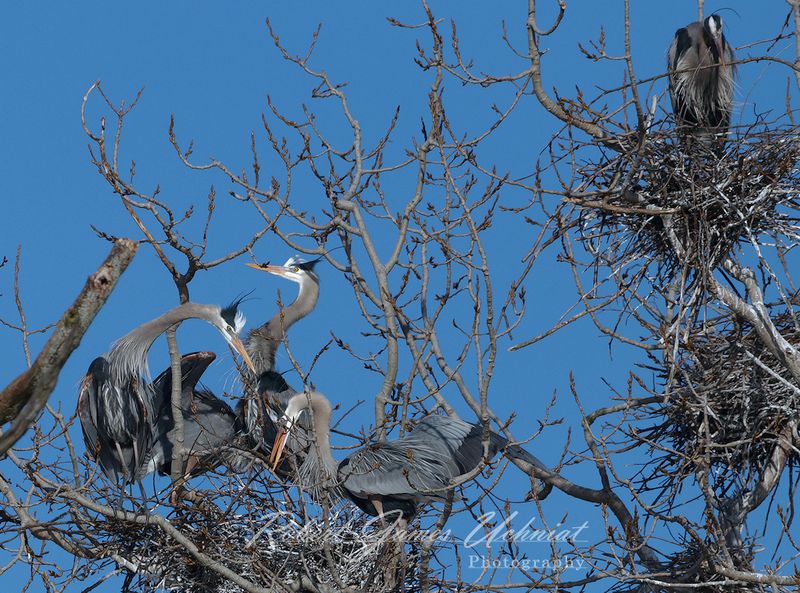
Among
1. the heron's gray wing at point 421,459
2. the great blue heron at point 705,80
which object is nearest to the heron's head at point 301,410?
the heron's gray wing at point 421,459

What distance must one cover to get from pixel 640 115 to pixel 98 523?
3045 mm

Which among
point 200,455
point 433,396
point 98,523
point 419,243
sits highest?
point 419,243

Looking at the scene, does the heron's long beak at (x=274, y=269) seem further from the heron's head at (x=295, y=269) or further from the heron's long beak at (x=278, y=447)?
the heron's long beak at (x=278, y=447)

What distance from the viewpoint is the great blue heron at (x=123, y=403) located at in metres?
6.59

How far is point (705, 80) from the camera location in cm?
762

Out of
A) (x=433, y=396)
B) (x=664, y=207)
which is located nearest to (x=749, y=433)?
(x=664, y=207)

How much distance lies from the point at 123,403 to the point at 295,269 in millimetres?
1985

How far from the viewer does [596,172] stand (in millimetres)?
5910

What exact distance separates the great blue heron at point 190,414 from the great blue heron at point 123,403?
0.09 metres

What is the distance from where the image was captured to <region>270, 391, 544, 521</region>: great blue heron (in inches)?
238

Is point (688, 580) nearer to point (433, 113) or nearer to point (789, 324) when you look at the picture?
point (789, 324)

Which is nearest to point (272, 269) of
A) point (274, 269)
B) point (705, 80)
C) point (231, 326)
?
point (274, 269)

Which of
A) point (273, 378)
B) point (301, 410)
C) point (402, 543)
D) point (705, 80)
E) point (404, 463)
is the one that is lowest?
point (402, 543)

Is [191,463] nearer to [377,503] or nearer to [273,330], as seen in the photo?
[377,503]
